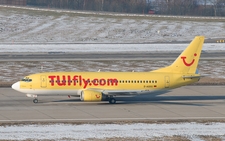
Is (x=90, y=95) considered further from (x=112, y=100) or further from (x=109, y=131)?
(x=109, y=131)

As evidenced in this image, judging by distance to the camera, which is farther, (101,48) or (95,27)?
(95,27)

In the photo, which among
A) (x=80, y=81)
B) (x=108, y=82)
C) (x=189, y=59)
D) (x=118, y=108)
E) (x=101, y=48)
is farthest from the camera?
(x=101, y=48)

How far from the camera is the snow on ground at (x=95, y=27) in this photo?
112m

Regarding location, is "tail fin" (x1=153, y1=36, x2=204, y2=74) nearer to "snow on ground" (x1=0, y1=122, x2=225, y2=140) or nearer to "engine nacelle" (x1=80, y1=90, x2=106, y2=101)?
"engine nacelle" (x1=80, y1=90, x2=106, y2=101)

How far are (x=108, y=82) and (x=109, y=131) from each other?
40.6 ft

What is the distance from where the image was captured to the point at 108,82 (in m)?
50.5

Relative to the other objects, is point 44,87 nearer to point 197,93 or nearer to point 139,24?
point 197,93

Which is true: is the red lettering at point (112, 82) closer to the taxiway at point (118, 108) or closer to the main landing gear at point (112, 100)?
the main landing gear at point (112, 100)

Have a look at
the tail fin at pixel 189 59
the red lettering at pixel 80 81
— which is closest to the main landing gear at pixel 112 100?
the red lettering at pixel 80 81

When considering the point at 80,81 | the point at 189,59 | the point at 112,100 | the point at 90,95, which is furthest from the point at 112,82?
the point at 189,59

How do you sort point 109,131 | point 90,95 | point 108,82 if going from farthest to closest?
point 108,82 < point 90,95 < point 109,131

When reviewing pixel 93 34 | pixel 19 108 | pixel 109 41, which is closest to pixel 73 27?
pixel 93 34

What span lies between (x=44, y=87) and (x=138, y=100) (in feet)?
31.2

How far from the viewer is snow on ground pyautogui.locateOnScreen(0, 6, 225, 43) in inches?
4417
